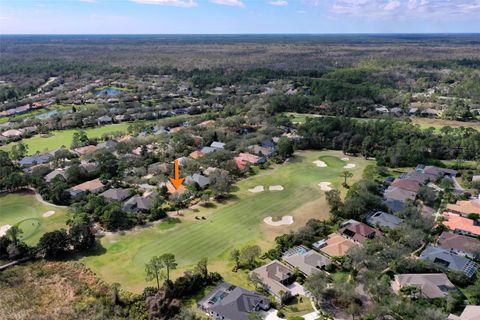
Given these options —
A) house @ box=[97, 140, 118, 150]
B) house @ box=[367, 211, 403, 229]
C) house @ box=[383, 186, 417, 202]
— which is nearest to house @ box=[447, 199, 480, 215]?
house @ box=[383, 186, 417, 202]

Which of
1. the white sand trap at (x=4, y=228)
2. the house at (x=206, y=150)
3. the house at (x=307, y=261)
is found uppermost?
the house at (x=206, y=150)

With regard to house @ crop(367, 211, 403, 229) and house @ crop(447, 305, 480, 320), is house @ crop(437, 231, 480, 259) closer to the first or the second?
house @ crop(367, 211, 403, 229)

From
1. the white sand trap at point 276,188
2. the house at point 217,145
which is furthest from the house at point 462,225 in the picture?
the house at point 217,145

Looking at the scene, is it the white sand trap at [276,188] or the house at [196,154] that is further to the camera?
the house at [196,154]

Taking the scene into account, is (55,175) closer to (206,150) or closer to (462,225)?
(206,150)

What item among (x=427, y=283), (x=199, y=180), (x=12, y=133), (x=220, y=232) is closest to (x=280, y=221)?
(x=220, y=232)

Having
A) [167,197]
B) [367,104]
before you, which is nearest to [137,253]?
[167,197]

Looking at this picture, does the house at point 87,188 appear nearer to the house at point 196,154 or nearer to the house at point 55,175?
the house at point 55,175
